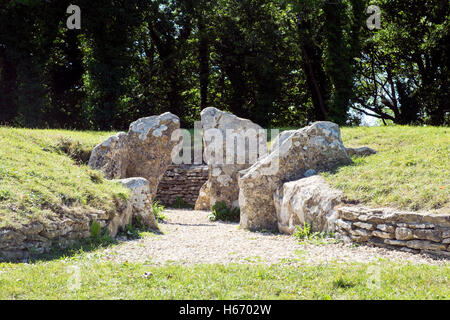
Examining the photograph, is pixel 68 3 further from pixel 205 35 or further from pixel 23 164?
pixel 23 164

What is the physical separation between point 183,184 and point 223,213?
4.27m

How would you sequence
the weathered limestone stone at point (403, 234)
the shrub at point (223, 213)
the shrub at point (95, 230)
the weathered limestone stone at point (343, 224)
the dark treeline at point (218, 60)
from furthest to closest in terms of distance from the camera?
1. the dark treeline at point (218, 60)
2. the shrub at point (223, 213)
3. the shrub at point (95, 230)
4. the weathered limestone stone at point (343, 224)
5. the weathered limestone stone at point (403, 234)

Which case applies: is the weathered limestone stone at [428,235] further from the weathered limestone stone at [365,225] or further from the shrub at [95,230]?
the shrub at [95,230]

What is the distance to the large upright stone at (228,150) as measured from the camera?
475 inches

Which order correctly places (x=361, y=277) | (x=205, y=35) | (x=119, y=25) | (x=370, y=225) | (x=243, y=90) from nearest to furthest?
(x=361, y=277), (x=370, y=225), (x=119, y=25), (x=205, y=35), (x=243, y=90)

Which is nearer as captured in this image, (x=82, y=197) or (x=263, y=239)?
(x=82, y=197)

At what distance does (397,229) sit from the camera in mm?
6293

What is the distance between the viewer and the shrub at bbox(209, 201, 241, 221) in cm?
1148

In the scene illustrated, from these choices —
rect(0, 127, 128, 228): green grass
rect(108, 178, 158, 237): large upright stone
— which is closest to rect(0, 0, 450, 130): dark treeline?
rect(0, 127, 128, 228): green grass

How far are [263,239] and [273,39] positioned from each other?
15858mm

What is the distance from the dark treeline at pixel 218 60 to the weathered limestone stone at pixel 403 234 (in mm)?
14661

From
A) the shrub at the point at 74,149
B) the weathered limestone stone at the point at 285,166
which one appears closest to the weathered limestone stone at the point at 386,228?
the weathered limestone stone at the point at 285,166
